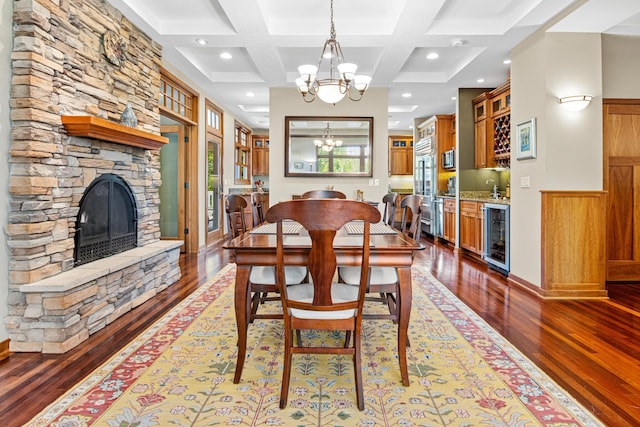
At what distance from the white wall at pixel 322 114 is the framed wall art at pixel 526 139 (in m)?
2.20

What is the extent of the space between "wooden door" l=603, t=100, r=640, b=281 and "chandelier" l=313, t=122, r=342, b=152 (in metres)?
3.45

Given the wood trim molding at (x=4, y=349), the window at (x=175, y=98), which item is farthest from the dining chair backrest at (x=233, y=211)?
the window at (x=175, y=98)

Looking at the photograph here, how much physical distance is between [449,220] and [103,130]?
566 centimetres

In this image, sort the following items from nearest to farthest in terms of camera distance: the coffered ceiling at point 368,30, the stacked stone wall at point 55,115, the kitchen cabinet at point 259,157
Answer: the stacked stone wall at point 55,115
the coffered ceiling at point 368,30
the kitchen cabinet at point 259,157

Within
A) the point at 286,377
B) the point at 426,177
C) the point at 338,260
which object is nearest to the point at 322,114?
the point at 426,177

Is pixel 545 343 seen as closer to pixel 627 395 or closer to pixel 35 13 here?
pixel 627 395

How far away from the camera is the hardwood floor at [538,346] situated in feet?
6.05

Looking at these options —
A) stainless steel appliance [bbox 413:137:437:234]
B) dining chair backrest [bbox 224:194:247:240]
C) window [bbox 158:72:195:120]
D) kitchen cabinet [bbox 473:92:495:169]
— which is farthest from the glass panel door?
kitchen cabinet [bbox 473:92:495:169]

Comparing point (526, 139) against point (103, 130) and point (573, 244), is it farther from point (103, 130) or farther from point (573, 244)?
point (103, 130)

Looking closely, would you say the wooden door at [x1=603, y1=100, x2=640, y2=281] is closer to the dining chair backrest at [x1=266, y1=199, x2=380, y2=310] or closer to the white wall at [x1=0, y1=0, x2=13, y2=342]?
the dining chair backrest at [x1=266, y1=199, x2=380, y2=310]

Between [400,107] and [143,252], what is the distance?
582cm

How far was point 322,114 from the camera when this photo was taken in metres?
6.09

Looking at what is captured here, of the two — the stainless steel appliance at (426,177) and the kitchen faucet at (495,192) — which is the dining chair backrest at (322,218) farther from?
the stainless steel appliance at (426,177)

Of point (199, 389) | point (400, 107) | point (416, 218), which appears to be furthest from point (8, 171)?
point (400, 107)
